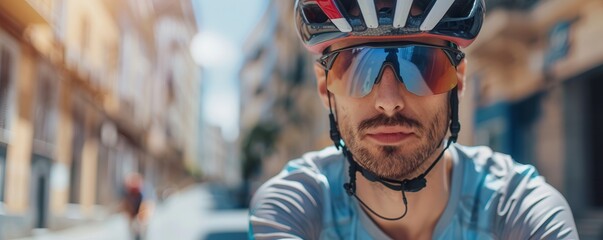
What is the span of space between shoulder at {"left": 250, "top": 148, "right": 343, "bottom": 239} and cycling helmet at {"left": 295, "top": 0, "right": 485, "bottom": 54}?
0.34 meters

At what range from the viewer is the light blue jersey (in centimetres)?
167

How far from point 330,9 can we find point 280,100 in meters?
40.6

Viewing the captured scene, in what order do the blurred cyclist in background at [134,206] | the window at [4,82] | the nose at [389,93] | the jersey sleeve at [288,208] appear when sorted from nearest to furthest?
the nose at [389,93], the jersey sleeve at [288,208], the blurred cyclist in background at [134,206], the window at [4,82]

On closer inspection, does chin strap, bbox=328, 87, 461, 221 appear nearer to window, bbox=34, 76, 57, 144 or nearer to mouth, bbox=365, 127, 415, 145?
mouth, bbox=365, 127, 415, 145

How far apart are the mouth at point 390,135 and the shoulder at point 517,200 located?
296mm

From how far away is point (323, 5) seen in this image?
5.55ft

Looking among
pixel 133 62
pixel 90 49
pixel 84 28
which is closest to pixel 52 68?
pixel 84 28

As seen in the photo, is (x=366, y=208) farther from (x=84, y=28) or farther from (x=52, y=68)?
(x=84, y=28)

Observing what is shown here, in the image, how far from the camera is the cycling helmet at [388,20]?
160cm

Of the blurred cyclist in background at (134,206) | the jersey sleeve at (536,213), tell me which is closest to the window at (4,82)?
the blurred cyclist in background at (134,206)

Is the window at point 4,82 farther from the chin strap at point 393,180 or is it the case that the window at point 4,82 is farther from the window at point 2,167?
the chin strap at point 393,180

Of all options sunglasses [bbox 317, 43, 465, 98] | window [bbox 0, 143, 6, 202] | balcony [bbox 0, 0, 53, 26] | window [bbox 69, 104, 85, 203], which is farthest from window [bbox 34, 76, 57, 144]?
sunglasses [bbox 317, 43, 465, 98]

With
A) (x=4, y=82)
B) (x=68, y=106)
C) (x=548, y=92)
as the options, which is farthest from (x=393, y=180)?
(x=68, y=106)

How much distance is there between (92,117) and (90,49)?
3371 millimetres
